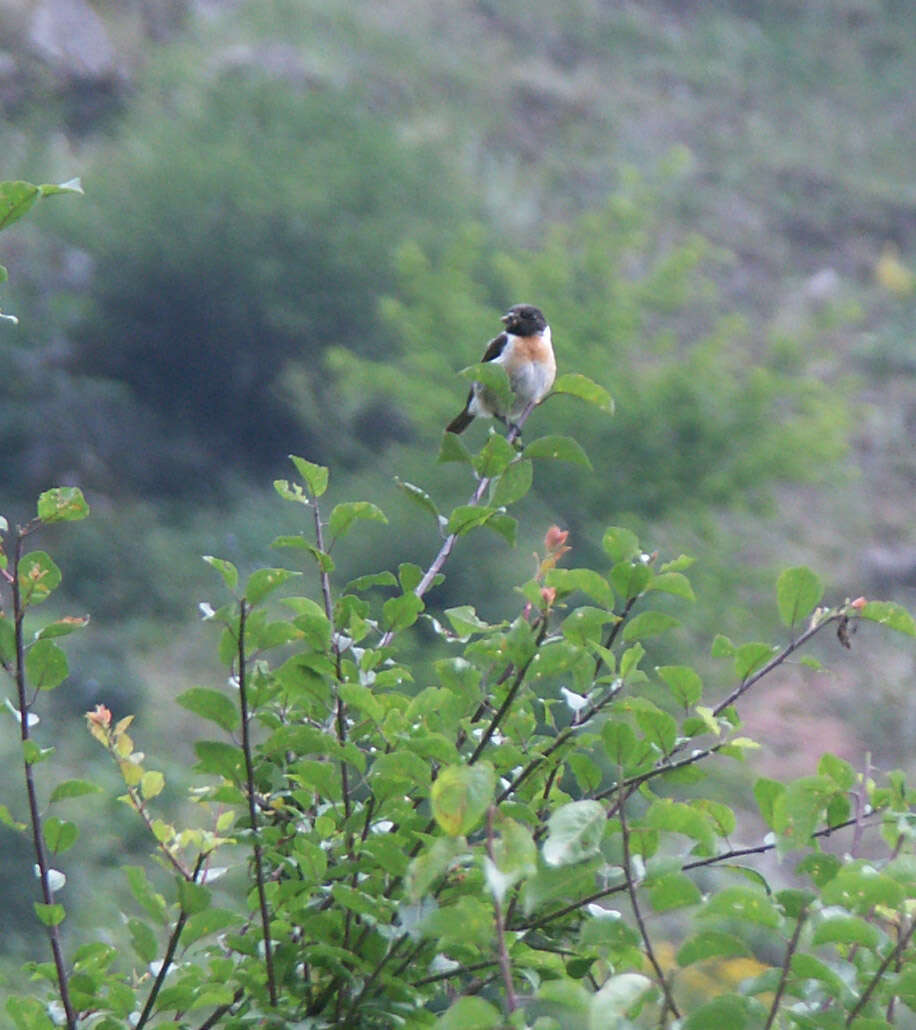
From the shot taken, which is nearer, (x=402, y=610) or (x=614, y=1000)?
(x=614, y=1000)

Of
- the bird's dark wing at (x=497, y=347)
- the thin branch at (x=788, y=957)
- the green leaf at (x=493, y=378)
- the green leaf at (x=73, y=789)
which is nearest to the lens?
the thin branch at (x=788, y=957)

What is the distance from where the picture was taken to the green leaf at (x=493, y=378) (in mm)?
1307

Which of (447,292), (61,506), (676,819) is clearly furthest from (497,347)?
(447,292)

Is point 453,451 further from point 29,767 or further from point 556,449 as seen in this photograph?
point 29,767

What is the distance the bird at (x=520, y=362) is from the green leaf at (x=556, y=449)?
1305 mm

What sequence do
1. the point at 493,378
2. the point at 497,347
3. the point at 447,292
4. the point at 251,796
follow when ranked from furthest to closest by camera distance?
the point at 447,292 → the point at 497,347 → the point at 493,378 → the point at 251,796

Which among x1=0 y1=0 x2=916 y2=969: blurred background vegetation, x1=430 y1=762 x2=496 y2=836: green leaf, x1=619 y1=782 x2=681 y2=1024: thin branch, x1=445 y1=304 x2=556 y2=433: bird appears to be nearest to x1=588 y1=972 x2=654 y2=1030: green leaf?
x1=619 y1=782 x2=681 y2=1024: thin branch

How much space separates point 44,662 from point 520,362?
188cm

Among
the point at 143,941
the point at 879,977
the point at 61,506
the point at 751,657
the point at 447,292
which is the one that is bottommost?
the point at 447,292

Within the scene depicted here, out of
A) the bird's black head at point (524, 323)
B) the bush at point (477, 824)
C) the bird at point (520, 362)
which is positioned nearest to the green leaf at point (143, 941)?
the bush at point (477, 824)

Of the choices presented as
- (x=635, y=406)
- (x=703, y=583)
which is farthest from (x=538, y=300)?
(x=703, y=583)

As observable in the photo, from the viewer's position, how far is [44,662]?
1.19 m

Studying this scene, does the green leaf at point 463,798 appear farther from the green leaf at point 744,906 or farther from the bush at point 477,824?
the green leaf at point 744,906

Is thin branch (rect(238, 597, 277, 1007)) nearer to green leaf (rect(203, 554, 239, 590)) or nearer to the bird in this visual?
green leaf (rect(203, 554, 239, 590))
